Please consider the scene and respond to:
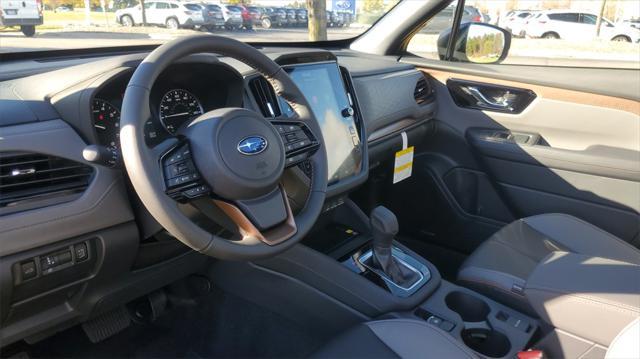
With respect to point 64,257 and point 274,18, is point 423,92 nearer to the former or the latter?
point 274,18

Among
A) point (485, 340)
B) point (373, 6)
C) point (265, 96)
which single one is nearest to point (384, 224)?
point (485, 340)

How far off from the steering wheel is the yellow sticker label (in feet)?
4.11

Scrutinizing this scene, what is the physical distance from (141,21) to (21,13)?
37 cm

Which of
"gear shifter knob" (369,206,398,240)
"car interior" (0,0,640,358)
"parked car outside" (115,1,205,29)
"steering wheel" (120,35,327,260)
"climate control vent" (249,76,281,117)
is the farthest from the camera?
"gear shifter knob" (369,206,398,240)

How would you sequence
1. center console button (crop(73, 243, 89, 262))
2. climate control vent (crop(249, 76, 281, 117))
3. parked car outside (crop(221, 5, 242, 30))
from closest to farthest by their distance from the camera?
center console button (crop(73, 243, 89, 262)) → climate control vent (crop(249, 76, 281, 117)) → parked car outside (crop(221, 5, 242, 30))

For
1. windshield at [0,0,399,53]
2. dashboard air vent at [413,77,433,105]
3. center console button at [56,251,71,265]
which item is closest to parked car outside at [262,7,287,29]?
windshield at [0,0,399,53]

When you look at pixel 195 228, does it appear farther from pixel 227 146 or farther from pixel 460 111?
pixel 460 111

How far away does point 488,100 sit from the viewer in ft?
9.16

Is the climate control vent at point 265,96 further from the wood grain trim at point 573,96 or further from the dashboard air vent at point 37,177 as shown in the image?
the wood grain trim at point 573,96

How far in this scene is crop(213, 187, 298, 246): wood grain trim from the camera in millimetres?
1300

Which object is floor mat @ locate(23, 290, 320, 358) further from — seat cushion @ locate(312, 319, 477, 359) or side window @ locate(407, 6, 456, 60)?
side window @ locate(407, 6, 456, 60)

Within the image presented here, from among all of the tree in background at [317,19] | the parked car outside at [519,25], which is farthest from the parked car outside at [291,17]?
the parked car outside at [519,25]

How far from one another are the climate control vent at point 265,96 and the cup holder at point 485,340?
3.26 feet

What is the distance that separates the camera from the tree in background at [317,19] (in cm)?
269
